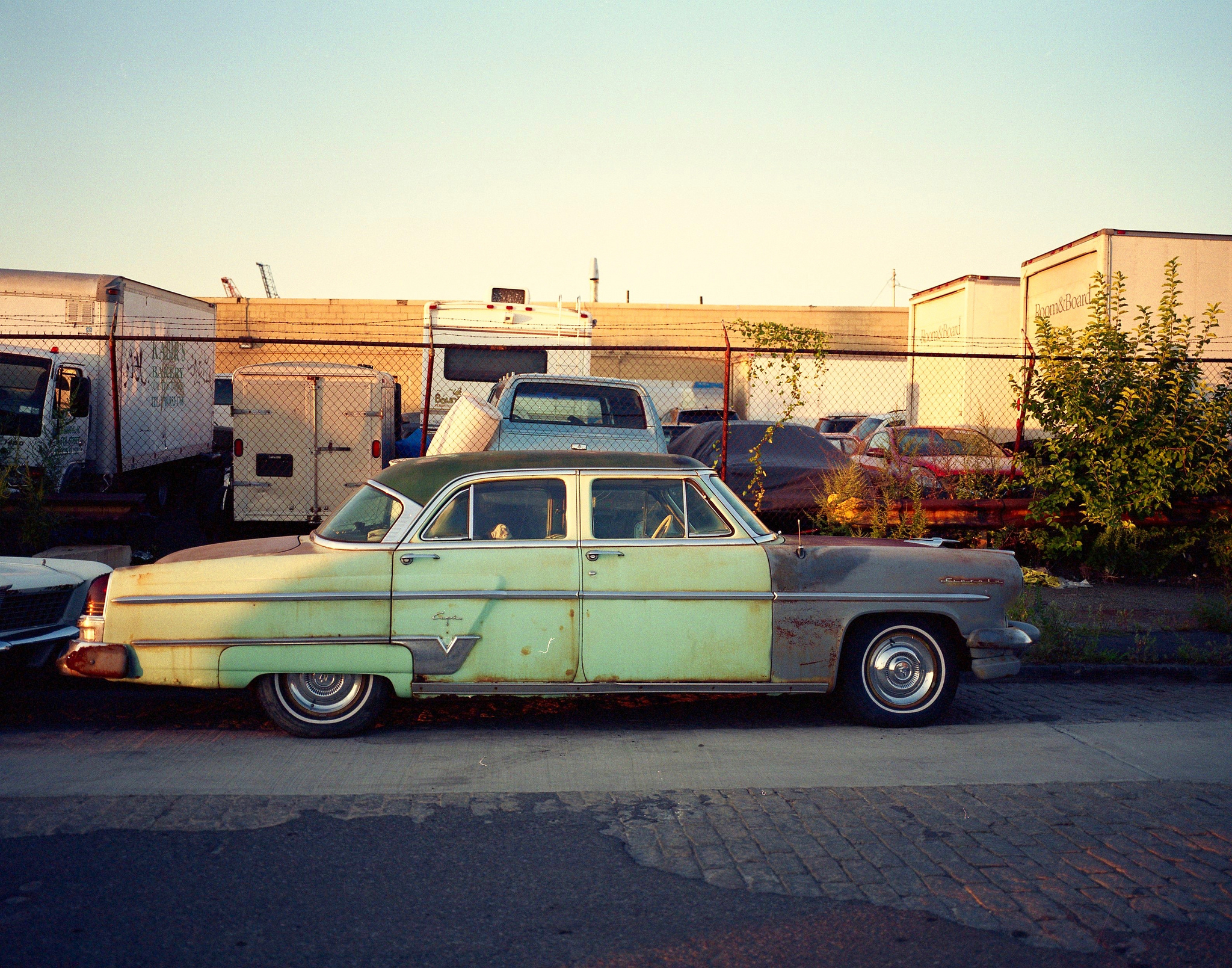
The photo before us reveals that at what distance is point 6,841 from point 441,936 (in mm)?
1953

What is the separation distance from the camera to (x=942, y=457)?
11.1 meters

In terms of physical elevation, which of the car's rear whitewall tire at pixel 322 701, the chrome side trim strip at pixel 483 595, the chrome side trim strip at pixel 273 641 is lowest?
the car's rear whitewall tire at pixel 322 701

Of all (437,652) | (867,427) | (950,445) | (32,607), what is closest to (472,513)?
(437,652)

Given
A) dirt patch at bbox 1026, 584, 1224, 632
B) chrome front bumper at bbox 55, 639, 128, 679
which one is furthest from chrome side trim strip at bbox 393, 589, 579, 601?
dirt patch at bbox 1026, 584, 1224, 632

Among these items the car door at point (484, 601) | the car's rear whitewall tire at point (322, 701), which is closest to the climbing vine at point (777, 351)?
the car door at point (484, 601)

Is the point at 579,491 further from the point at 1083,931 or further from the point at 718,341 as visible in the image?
the point at 718,341

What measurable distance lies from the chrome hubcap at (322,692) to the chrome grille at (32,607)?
69.2 inches

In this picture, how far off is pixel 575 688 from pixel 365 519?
1.50 meters

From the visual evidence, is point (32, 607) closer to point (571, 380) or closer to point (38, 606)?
point (38, 606)

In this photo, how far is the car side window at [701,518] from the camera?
5.88 metres

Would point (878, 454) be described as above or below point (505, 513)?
above

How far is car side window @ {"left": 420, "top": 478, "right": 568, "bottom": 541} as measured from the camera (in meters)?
5.75

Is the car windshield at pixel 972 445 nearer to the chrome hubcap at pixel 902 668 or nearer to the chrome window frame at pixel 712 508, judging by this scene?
the chrome hubcap at pixel 902 668

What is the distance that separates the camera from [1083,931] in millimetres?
3441
